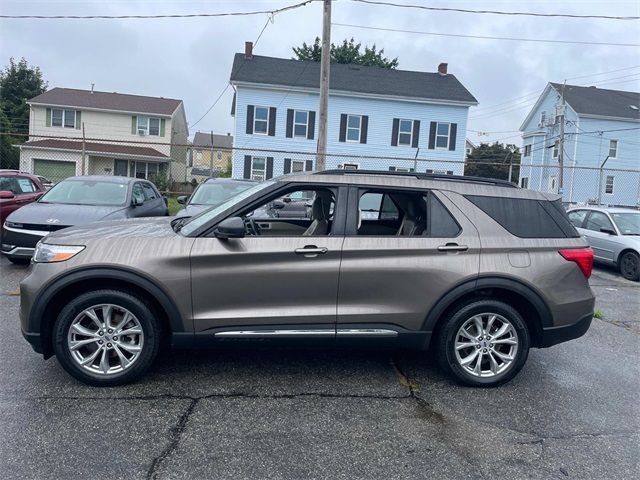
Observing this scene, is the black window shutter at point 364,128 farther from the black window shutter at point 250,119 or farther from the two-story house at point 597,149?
the two-story house at point 597,149

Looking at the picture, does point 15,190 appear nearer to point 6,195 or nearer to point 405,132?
point 6,195

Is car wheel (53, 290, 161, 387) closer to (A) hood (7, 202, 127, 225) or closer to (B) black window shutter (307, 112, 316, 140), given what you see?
(A) hood (7, 202, 127, 225)

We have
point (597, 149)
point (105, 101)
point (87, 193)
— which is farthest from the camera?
point (597, 149)

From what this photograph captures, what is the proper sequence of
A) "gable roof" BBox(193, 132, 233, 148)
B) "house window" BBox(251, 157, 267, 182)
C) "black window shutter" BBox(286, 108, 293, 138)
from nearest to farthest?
"house window" BBox(251, 157, 267, 182) < "black window shutter" BBox(286, 108, 293, 138) < "gable roof" BBox(193, 132, 233, 148)

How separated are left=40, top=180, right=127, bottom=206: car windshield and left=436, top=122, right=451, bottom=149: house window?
2606 centimetres

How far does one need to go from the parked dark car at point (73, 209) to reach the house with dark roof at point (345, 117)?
1958 centimetres

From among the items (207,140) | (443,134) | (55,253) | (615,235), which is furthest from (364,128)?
(207,140)

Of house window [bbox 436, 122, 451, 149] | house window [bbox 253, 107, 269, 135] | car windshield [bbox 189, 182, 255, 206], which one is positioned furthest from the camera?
house window [bbox 436, 122, 451, 149]

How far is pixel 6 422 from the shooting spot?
3.42 m

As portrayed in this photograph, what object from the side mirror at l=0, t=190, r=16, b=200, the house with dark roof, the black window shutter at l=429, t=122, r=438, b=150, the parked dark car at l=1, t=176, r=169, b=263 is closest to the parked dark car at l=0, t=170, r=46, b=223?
the side mirror at l=0, t=190, r=16, b=200

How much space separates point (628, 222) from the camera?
38.7ft

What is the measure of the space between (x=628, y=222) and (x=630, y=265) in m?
1.32

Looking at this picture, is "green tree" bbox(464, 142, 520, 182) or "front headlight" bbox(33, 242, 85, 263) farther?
"green tree" bbox(464, 142, 520, 182)

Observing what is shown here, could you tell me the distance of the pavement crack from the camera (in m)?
2.98
